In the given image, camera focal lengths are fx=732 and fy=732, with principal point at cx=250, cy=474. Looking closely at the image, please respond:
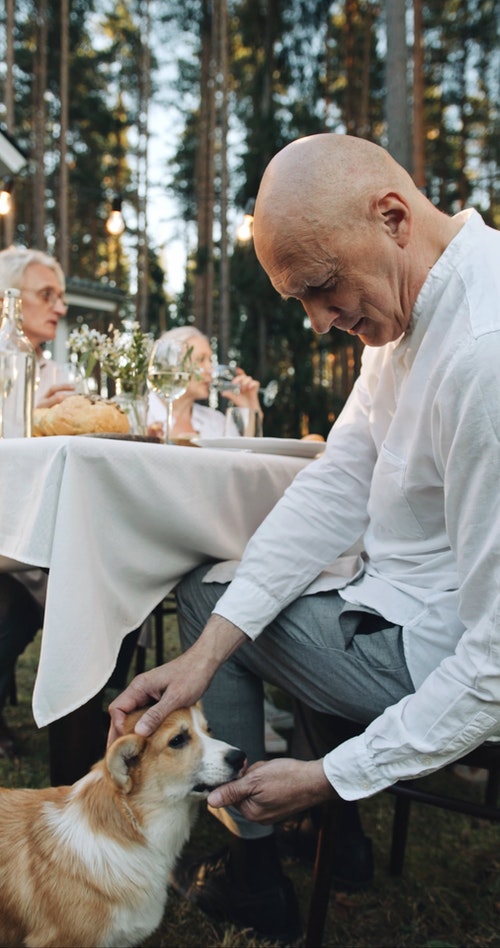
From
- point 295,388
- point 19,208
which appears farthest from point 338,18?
point 295,388

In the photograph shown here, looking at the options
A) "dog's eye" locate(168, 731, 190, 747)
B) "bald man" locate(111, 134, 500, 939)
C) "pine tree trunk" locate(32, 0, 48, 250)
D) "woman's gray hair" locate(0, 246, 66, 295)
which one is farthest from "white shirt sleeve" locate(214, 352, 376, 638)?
"pine tree trunk" locate(32, 0, 48, 250)

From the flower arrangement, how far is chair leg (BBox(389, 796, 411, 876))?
1.45m

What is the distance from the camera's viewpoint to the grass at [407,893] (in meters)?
1.86

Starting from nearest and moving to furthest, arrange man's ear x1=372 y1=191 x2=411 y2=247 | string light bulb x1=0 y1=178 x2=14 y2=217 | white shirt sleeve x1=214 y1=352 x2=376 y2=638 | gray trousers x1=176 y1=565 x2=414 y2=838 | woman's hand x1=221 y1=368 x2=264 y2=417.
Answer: man's ear x1=372 y1=191 x2=411 y2=247 < gray trousers x1=176 y1=565 x2=414 y2=838 < white shirt sleeve x1=214 y1=352 x2=376 y2=638 < woman's hand x1=221 y1=368 x2=264 y2=417 < string light bulb x1=0 y1=178 x2=14 y2=217

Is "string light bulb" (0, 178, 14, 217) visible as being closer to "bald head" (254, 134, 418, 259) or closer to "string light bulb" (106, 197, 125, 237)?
"string light bulb" (106, 197, 125, 237)

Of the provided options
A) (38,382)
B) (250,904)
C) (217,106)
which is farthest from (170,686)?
(217,106)

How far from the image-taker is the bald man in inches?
47.6

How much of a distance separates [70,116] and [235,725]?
65.4ft

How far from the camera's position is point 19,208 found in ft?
63.4

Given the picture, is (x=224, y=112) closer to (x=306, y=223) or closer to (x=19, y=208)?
(x=19, y=208)

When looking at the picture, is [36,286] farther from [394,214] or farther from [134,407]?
[394,214]

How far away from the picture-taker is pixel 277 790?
132cm

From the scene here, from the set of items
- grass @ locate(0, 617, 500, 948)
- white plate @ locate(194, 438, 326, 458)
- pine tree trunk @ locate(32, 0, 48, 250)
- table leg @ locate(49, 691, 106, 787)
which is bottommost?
grass @ locate(0, 617, 500, 948)

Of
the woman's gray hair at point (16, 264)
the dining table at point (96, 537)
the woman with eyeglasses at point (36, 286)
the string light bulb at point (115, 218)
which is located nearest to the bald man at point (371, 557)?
the dining table at point (96, 537)
